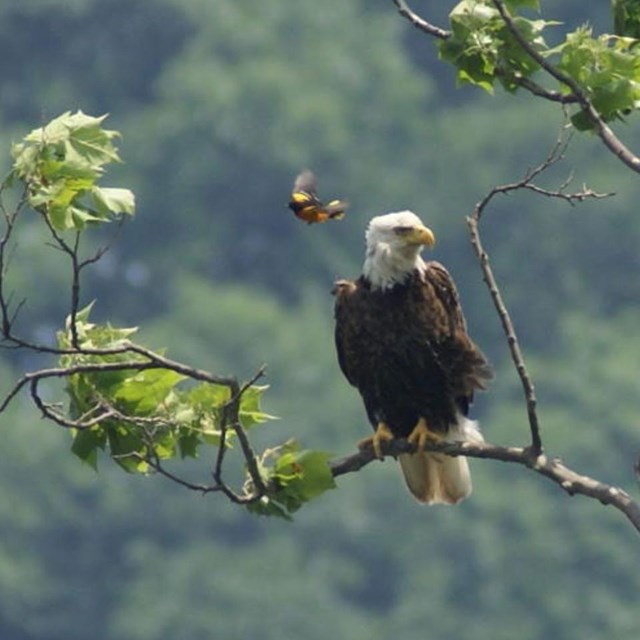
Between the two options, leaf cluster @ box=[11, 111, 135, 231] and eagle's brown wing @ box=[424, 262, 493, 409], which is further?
eagle's brown wing @ box=[424, 262, 493, 409]

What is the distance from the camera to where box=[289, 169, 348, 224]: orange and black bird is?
7070 millimetres

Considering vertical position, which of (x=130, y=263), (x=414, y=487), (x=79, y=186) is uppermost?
(x=79, y=186)

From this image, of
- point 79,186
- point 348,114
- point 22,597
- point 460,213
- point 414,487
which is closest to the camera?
point 79,186

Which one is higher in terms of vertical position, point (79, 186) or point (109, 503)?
point (79, 186)

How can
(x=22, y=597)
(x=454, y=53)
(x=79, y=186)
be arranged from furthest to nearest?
1. (x=22, y=597)
2. (x=454, y=53)
3. (x=79, y=186)

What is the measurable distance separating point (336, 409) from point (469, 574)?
8.70ft

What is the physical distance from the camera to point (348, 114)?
4259 centimetres

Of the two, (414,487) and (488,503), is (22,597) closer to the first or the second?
(488,503)

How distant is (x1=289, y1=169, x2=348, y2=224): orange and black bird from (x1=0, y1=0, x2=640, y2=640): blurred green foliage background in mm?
20086

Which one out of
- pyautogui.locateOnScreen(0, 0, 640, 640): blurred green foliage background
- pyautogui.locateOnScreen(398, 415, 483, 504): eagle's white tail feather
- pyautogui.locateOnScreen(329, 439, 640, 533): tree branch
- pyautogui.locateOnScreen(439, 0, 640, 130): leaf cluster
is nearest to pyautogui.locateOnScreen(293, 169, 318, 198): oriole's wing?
pyautogui.locateOnScreen(439, 0, 640, 130): leaf cluster

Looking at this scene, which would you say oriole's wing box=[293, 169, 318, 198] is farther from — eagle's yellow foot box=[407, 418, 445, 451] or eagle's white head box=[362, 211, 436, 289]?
eagle's yellow foot box=[407, 418, 445, 451]

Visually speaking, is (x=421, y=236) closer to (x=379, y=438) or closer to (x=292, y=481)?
(x=379, y=438)

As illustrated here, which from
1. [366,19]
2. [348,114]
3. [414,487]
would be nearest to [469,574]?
[348,114]

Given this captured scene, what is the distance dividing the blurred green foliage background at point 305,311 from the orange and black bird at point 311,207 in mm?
20086
